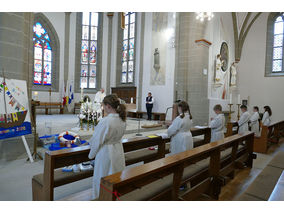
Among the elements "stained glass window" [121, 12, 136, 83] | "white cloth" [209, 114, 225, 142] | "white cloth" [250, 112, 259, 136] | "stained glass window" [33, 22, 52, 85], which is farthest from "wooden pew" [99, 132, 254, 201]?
"stained glass window" [33, 22, 52, 85]

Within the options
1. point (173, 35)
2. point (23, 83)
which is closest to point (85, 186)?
point (23, 83)

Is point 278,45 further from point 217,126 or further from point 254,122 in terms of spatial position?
point 217,126

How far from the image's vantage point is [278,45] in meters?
12.2

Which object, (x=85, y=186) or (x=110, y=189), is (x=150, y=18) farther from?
(x=110, y=189)

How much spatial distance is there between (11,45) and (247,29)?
13.1 metres

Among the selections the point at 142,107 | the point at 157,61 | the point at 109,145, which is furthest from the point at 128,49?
the point at 109,145

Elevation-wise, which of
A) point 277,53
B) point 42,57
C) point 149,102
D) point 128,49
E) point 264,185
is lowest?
point 264,185

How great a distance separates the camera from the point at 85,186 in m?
3.19

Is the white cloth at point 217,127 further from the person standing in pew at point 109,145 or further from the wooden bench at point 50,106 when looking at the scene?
the wooden bench at point 50,106

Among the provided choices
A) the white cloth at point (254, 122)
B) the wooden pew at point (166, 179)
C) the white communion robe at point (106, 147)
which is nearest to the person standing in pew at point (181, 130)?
the wooden pew at point (166, 179)

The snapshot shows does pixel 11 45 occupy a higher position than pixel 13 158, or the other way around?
pixel 11 45

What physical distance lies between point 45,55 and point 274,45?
46.8ft

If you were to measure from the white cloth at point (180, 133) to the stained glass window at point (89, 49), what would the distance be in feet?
38.4

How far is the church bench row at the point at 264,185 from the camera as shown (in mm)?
2131
